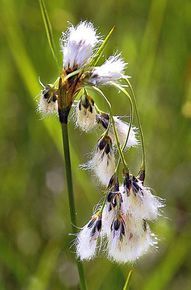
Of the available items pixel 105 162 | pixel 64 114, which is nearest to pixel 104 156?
pixel 105 162

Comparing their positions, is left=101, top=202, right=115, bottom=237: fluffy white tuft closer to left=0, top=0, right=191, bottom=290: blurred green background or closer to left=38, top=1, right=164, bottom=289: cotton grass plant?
left=38, top=1, right=164, bottom=289: cotton grass plant

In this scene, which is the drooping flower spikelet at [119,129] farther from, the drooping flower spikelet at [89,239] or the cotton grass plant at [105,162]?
the drooping flower spikelet at [89,239]

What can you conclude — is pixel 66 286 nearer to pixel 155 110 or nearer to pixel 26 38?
pixel 155 110

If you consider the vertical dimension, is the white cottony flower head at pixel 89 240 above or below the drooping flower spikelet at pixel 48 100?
below

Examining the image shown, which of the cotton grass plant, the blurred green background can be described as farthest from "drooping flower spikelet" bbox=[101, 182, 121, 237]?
the blurred green background

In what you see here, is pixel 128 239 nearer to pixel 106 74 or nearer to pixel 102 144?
pixel 102 144

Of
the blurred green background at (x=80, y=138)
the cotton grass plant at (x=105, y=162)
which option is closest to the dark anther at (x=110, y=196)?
the cotton grass plant at (x=105, y=162)

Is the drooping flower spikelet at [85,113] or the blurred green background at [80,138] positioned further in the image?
the blurred green background at [80,138]

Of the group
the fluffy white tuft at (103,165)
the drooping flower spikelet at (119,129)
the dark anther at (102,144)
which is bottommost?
the fluffy white tuft at (103,165)
